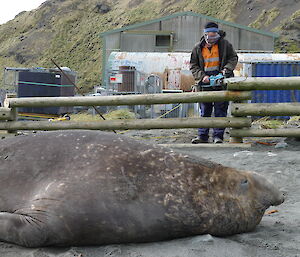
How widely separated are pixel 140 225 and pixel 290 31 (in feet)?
125

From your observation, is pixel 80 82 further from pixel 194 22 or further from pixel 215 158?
pixel 215 158

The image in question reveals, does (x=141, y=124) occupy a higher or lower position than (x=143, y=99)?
lower

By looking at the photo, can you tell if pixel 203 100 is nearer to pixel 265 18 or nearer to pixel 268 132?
pixel 268 132

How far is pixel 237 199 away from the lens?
274 cm

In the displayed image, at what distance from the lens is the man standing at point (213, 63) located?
6.80 metres

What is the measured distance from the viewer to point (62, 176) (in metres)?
2.61

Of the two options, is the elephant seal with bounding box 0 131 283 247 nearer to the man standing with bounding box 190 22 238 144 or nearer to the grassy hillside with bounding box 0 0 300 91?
the man standing with bounding box 190 22 238 144

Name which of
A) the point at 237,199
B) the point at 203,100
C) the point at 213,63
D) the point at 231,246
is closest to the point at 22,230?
the point at 231,246

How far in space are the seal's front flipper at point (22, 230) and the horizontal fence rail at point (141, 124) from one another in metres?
4.37

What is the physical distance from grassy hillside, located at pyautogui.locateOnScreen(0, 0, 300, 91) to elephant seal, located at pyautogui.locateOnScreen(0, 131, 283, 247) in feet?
130

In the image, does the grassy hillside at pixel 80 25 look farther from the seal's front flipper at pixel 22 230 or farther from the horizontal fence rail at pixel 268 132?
the seal's front flipper at pixel 22 230

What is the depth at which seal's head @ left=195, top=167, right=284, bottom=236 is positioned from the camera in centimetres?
266

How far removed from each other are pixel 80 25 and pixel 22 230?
59554mm

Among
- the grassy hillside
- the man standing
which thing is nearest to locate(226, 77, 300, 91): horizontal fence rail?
the man standing
